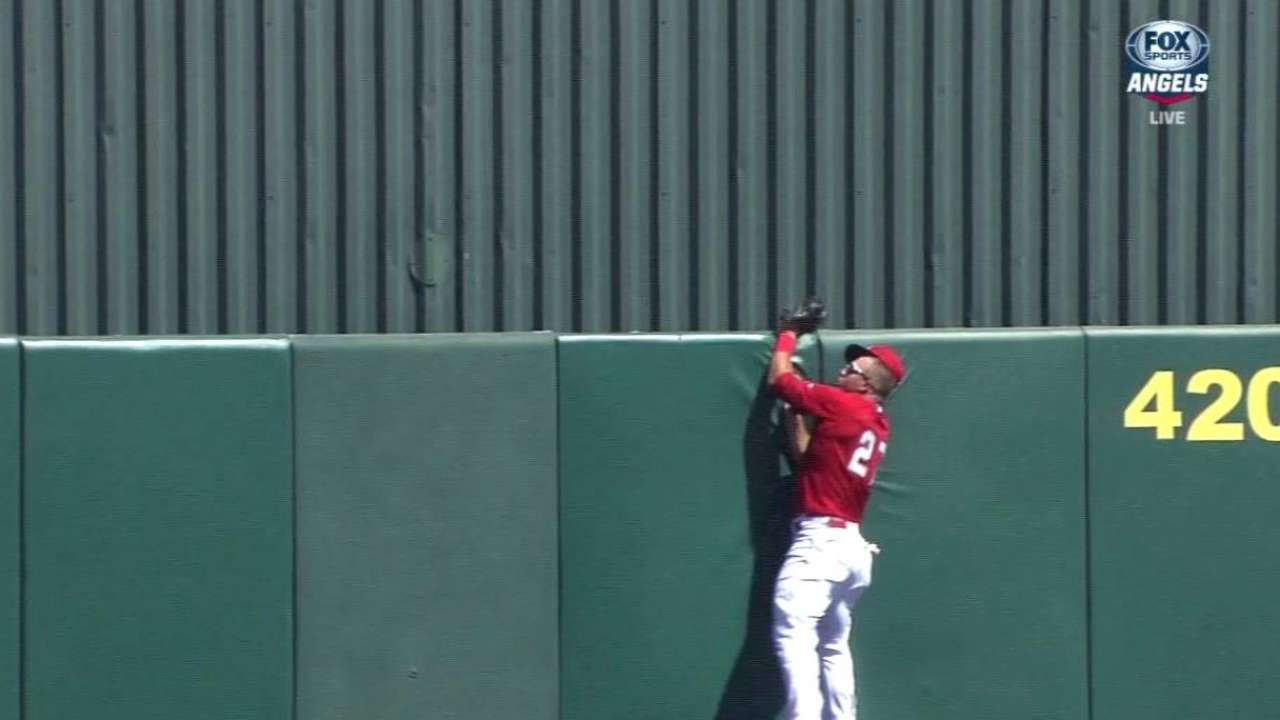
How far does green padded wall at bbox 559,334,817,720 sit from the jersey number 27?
37 centimetres

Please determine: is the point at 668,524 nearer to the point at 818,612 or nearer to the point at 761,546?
the point at 761,546

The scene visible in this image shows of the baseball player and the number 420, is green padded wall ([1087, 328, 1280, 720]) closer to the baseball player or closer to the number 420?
the number 420

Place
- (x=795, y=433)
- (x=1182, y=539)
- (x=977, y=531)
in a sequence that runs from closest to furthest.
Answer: (x=795, y=433)
(x=977, y=531)
(x=1182, y=539)

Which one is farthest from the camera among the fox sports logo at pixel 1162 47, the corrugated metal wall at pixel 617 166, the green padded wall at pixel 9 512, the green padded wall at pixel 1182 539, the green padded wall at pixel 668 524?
the fox sports logo at pixel 1162 47

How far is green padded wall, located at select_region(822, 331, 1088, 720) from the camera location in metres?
6.62

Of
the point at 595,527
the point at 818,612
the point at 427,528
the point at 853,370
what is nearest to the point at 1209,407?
the point at 853,370

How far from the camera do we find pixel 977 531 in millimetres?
6637

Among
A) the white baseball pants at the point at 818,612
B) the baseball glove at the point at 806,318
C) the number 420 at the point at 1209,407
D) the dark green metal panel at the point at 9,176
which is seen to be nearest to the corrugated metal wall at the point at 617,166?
the dark green metal panel at the point at 9,176

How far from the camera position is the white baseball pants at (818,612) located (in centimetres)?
624

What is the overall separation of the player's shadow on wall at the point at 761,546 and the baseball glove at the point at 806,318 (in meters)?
0.25

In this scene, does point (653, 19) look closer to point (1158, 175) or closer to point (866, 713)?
point (1158, 175)

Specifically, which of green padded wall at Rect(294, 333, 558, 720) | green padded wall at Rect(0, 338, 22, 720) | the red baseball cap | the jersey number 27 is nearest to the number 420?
the red baseball cap

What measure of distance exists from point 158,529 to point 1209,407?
4.21 m

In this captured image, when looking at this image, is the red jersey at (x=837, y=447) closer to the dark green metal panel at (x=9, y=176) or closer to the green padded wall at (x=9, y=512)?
the green padded wall at (x=9, y=512)
